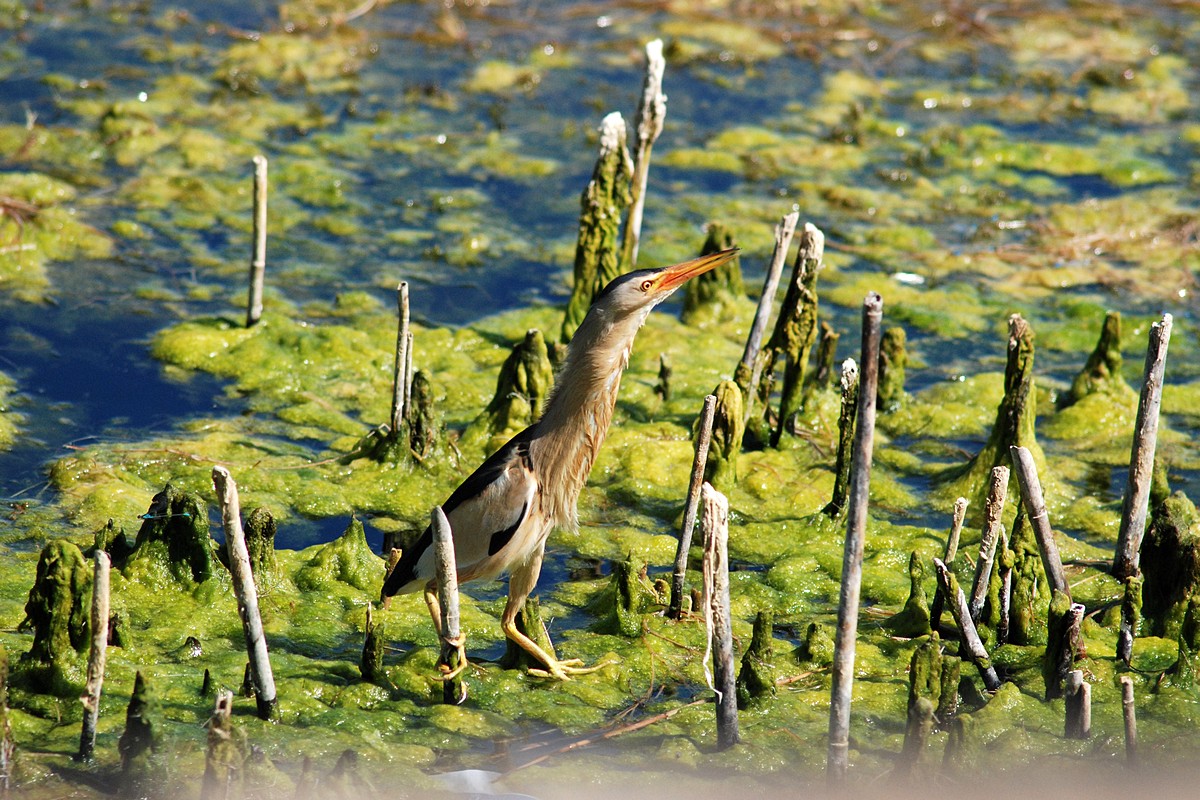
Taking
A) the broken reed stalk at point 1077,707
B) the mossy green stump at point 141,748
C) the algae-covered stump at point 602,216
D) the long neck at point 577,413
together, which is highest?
the algae-covered stump at point 602,216

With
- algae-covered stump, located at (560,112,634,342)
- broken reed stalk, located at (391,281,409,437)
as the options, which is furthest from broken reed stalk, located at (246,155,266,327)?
algae-covered stump, located at (560,112,634,342)

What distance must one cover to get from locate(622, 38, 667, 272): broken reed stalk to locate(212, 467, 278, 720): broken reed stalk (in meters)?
3.77

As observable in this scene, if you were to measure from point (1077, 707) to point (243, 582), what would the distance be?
2.61 meters

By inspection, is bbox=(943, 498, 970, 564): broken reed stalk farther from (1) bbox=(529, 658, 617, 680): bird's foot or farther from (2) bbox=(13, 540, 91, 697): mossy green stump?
(2) bbox=(13, 540, 91, 697): mossy green stump

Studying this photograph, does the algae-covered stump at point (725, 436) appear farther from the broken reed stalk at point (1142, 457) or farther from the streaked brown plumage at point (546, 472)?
the broken reed stalk at point (1142, 457)

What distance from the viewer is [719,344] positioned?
7.55 metres

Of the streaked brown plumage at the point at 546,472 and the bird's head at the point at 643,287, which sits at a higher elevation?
the bird's head at the point at 643,287

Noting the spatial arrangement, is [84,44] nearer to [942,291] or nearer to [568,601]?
[942,291]

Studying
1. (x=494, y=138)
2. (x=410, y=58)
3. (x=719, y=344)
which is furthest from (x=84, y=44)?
(x=719, y=344)

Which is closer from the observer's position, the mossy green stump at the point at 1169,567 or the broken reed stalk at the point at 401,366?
the mossy green stump at the point at 1169,567

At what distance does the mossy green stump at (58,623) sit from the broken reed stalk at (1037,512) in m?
2.97

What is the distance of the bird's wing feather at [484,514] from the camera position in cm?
461

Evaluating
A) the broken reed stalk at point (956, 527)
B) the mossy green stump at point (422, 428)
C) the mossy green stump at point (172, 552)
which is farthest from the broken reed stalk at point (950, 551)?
the mossy green stump at point (172, 552)

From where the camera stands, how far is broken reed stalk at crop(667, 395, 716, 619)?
460 centimetres
